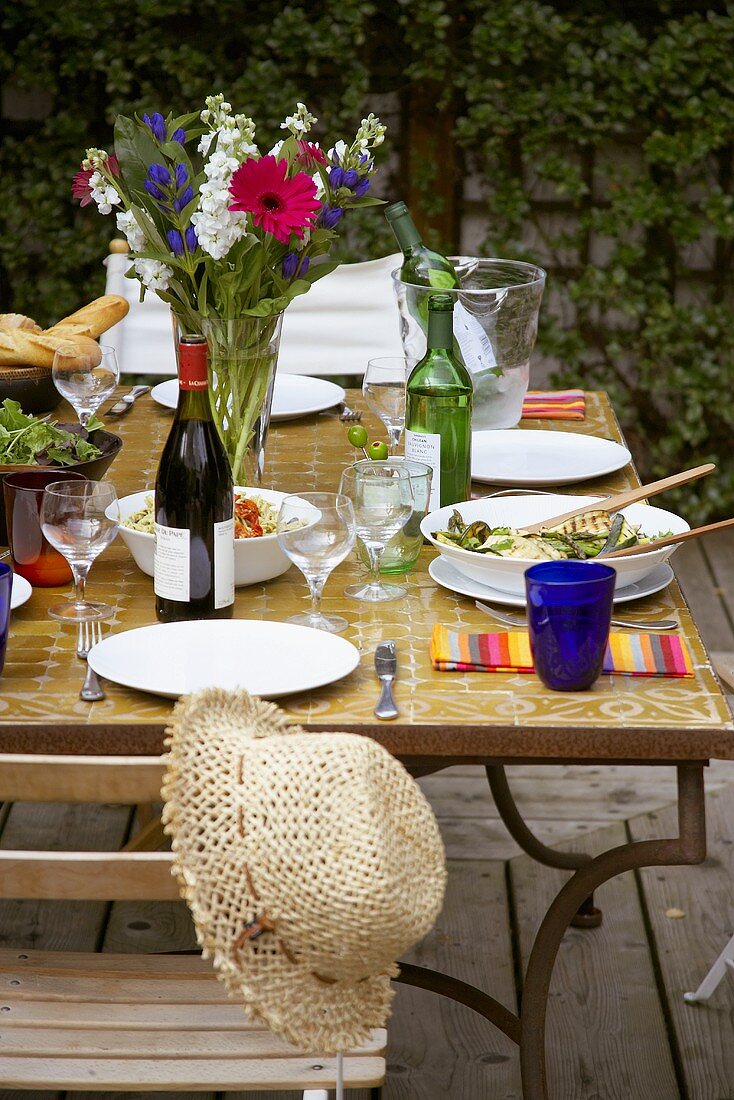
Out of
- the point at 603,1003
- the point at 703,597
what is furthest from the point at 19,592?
the point at 703,597

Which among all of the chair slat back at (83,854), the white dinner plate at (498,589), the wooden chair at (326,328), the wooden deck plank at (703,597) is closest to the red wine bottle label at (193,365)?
the white dinner plate at (498,589)

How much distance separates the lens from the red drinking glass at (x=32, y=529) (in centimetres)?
145

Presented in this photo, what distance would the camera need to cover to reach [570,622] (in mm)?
1205

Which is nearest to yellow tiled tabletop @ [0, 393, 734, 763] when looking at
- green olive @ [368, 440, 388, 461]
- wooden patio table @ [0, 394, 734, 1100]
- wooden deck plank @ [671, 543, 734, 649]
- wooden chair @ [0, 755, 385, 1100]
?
wooden patio table @ [0, 394, 734, 1100]

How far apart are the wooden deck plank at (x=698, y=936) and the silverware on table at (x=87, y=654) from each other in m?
1.12

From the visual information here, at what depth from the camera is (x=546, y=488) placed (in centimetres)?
184

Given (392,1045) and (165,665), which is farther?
(392,1045)

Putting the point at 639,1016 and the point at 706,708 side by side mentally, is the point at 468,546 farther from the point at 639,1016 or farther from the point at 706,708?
the point at 639,1016

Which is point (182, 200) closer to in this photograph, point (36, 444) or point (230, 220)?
point (230, 220)

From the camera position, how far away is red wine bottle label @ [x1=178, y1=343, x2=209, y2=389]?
130cm

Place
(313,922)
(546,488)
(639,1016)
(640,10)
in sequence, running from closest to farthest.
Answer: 1. (313,922)
2. (546,488)
3. (639,1016)
4. (640,10)

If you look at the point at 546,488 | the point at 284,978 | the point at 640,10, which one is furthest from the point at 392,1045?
the point at 640,10

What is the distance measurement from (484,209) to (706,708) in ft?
10.8

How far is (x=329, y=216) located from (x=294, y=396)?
69 centimetres
